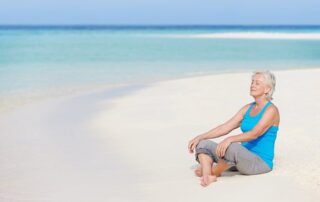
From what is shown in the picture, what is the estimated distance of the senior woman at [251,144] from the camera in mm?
4969

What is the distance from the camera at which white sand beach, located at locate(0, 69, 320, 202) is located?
4.86 metres

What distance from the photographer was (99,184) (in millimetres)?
5137

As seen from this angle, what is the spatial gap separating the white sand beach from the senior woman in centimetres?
12

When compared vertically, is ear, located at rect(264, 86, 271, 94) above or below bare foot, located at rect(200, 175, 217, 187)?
above

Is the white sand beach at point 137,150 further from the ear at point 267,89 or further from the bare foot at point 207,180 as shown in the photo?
the ear at point 267,89

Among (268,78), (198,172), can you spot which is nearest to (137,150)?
(198,172)

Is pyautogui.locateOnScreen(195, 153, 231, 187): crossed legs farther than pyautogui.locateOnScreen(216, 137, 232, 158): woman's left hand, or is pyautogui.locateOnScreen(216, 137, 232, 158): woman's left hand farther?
pyautogui.locateOnScreen(195, 153, 231, 187): crossed legs

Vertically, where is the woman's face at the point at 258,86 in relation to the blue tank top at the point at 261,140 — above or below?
above

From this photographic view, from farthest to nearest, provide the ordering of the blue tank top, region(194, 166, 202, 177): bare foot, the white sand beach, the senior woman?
region(194, 166, 202, 177): bare foot
the blue tank top
the senior woman
the white sand beach

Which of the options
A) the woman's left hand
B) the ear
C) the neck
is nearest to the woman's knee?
the woman's left hand

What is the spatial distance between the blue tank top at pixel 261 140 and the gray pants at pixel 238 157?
60mm

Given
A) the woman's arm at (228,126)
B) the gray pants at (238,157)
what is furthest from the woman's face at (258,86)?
the gray pants at (238,157)

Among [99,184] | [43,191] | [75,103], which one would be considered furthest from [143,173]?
[75,103]

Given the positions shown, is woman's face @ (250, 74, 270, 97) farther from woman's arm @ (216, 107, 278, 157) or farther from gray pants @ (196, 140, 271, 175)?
gray pants @ (196, 140, 271, 175)
